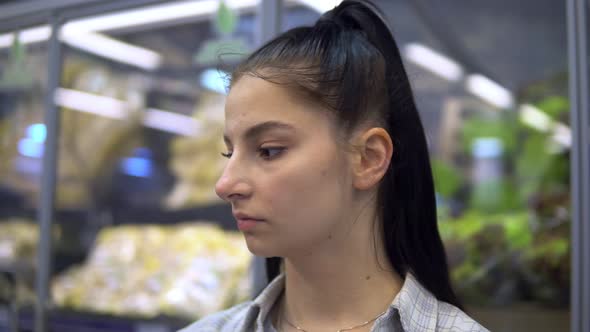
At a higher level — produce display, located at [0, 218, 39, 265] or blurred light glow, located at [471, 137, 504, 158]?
blurred light glow, located at [471, 137, 504, 158]

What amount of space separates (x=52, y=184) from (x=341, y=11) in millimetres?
1451

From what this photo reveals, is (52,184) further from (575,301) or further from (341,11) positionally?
(575,301)

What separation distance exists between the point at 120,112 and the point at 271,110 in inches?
76.7

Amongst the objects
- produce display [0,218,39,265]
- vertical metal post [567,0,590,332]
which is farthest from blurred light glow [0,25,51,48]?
vertical metal post [567,0,590,332]

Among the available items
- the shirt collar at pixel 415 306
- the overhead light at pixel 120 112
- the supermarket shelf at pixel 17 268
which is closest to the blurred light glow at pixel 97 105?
the overhead light at pixel 120 112

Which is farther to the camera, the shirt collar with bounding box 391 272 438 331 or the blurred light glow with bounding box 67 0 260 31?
the blurred light glow with bounding box 67 0 260 31

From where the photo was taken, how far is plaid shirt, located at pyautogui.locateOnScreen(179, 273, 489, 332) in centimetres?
96

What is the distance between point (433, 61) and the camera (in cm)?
251

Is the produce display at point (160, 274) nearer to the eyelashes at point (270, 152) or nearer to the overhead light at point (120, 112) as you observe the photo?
the overhead light at point (120, 112)

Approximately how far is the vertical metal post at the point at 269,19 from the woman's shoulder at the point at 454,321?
1.04 metres

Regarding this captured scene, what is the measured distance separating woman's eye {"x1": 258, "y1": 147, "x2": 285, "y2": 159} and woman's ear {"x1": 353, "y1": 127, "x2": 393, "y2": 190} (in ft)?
0.40

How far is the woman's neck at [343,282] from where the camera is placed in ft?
3.31

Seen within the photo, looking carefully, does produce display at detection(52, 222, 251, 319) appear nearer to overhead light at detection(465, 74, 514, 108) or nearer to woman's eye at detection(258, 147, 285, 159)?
overhead light at detection(465, 74, 514, 108)

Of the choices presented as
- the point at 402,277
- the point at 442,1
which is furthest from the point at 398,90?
the point at 442,1
